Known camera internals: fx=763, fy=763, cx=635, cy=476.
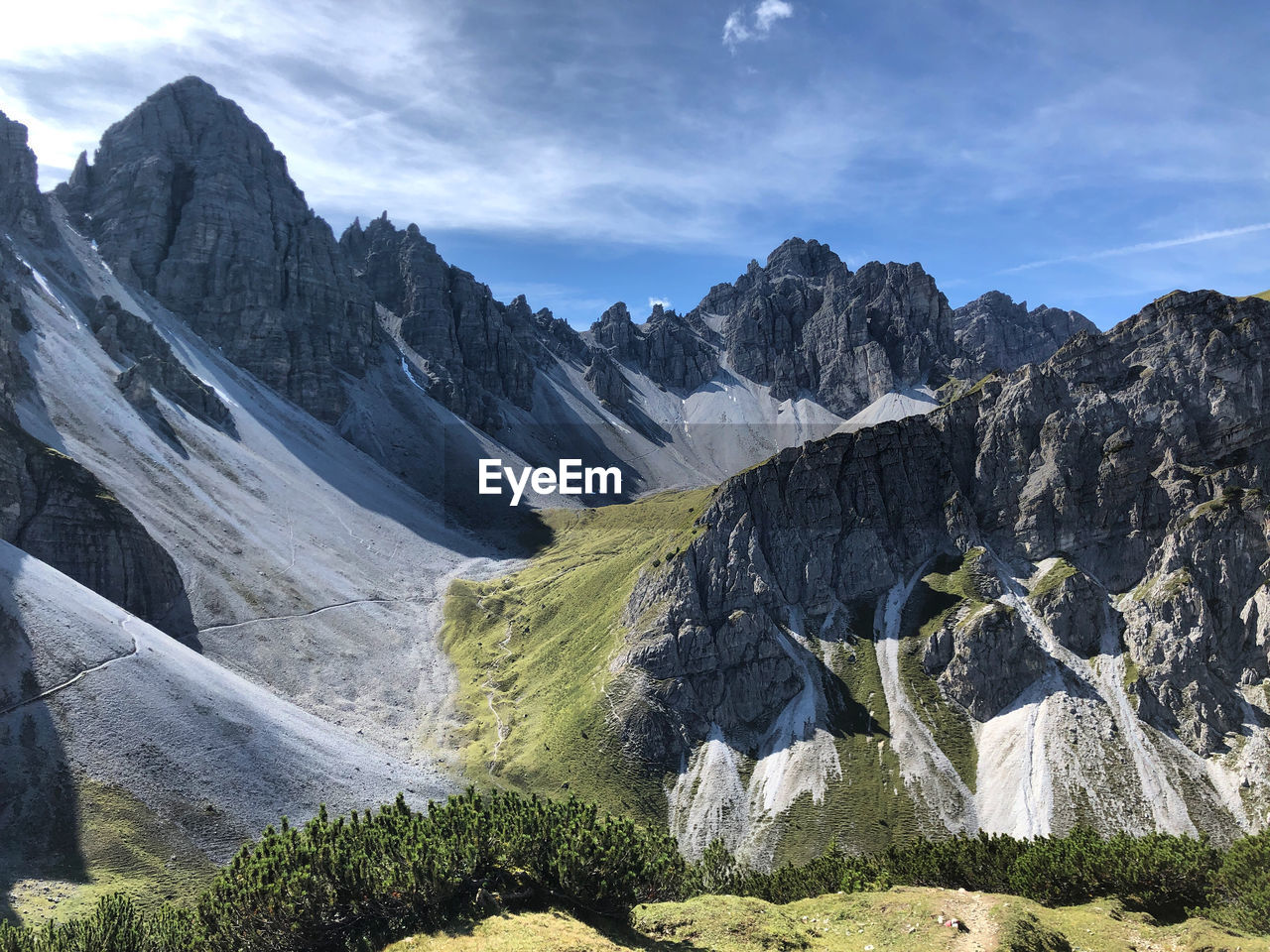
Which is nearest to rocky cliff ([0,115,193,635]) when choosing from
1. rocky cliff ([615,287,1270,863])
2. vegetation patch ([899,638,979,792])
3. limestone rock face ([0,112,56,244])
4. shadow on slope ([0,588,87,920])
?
shadow on slope ([0,588,87,920])

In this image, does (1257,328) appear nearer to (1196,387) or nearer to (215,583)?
(1196,387)

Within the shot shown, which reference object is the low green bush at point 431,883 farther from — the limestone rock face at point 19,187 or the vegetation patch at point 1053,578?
the limestone rock face at point 19,187

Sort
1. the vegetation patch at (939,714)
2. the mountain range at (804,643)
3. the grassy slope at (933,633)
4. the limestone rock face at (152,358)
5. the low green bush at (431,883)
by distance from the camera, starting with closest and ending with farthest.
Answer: the low green bush at (431,883)
the mountain range at (804,643)
the vegetation patch at (939,714)
the grassy slope at (933,633)
the limestone rock face at (152,358)

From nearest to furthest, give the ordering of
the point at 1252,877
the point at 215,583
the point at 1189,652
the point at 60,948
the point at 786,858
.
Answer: the point at 60,948, the point at 1252,877, the point at 786,858, the point at 1189,652, the point at 215,583

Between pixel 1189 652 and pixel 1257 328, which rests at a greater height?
pixel 1257 328

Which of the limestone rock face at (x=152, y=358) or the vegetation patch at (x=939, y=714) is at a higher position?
the limestone rock face at (x=152, y=358)

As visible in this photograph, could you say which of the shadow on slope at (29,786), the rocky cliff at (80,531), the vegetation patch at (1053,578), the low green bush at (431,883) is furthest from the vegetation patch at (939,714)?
the rocky cliff at (80,531)

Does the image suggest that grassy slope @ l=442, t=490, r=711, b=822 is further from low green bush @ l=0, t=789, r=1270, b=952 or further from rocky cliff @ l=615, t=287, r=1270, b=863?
low green bush @ l=0, t=789, r=1270, b=952

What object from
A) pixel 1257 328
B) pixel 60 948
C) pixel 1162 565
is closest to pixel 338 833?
pixel 60 948
